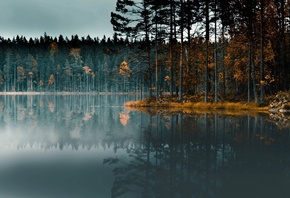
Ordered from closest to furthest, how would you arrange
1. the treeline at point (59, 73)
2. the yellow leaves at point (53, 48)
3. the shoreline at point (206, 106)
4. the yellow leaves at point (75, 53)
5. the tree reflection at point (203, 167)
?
the tree reflection at point (203, 167)
the shoreline at point (206, 106)
the treeline at point (59, 73)
the yellow leaves at point (75, 53)
the yellow leaves at point (53, 48)

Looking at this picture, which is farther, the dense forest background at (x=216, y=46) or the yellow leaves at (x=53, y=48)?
the yellow leaves at (x=53, y=48)

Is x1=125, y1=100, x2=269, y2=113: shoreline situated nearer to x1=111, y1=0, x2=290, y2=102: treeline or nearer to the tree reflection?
x1=111, y1=0, x2=290, y2=102: treeline

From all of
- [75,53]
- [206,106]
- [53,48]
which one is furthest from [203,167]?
[53,48]

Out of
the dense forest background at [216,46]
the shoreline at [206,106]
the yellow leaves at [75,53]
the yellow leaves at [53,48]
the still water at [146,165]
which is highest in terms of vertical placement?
the yellow leaves at [53,48]

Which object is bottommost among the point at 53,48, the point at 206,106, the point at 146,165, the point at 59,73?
the point at 146,165

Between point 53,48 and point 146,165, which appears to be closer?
point 146,165

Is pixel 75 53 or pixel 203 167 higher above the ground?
pixel 75 53

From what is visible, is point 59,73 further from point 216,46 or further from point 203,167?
point 203,167

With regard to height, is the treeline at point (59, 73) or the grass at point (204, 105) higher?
the treeline at point (59, 73)

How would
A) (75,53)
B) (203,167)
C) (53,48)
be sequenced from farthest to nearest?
(53,48), (75,53), (203,167)

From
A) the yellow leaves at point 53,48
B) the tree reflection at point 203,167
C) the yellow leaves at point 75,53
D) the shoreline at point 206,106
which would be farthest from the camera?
the yellow leaves at point 53,48

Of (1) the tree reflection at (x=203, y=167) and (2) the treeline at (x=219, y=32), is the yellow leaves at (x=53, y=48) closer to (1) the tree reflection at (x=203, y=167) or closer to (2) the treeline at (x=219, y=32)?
(2) the treeline at (x=219, y=32)

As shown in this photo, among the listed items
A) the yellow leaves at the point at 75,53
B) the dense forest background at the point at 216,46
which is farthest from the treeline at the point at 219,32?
the yellow leaves at the point at 75,53

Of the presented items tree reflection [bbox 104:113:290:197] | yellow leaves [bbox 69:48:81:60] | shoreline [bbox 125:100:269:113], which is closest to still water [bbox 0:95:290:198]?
tree reflection [bbox 104:113:290:197]
